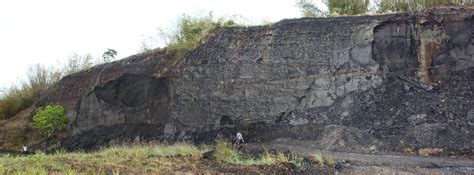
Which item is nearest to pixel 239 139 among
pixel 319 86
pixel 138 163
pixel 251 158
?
pixel 319 86

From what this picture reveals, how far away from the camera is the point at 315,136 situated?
18.9m

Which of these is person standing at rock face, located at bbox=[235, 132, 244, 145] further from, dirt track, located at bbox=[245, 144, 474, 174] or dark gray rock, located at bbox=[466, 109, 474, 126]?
dark gray rock, located at bbox=[466, 109, 474, 126]

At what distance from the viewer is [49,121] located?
91.1ft

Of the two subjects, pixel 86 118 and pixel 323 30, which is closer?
pixel 323 30

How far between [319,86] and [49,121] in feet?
50.6

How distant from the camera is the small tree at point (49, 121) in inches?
1081

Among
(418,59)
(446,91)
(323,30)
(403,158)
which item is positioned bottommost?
(403,158)

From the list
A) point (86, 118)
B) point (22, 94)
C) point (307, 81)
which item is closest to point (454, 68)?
point (307, 81)

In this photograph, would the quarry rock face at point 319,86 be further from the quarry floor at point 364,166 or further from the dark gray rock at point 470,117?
the quarry floor at point 364,166

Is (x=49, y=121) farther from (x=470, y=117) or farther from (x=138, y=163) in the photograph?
(x=470, y=117)

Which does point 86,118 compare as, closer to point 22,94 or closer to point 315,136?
point 22,94

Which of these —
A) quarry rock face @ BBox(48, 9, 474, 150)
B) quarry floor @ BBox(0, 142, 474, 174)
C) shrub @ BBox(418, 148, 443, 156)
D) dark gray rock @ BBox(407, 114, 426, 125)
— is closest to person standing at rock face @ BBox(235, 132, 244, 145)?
quarry rock face @ BBox(48, 9, 474, 150)

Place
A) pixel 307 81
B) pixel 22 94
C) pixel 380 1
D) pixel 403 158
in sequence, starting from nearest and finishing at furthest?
pixel 403 158
pixel 307 81
pixel 380 1
pixel 22 94

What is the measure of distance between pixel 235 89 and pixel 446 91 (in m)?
8.24
